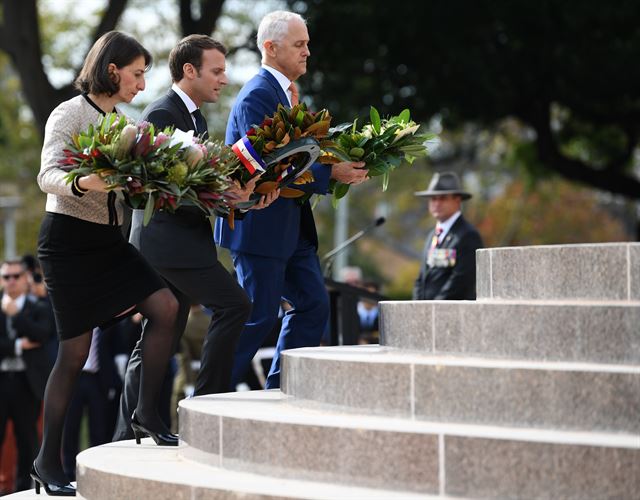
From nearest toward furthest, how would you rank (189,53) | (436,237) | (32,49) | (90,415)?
(189,53) < (436,237) < (90,415) < (32,49)

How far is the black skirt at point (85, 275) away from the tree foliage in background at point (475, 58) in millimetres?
15169

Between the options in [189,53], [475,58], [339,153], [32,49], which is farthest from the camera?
[475,58]

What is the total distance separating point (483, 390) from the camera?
5.86 metres

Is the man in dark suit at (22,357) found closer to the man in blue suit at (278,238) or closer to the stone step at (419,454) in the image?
the man in blue suit at (278,238)

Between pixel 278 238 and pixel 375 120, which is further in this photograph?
pixel 278 238

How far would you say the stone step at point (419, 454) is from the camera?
519 cm

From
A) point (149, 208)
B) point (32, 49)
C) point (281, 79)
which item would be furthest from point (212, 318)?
point (32, 49)

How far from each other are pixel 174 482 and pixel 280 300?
97.2 inches

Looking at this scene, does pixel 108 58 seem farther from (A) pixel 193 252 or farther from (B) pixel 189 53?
(A) pixel 193 252

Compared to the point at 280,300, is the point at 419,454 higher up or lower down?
lower down

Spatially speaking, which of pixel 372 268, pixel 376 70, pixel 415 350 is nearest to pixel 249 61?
pixel 376 70

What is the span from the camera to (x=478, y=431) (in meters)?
5.58

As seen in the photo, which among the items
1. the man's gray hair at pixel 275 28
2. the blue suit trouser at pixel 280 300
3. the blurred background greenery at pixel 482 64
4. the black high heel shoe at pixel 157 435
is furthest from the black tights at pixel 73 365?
the blurred background greenery at pixel 482 64

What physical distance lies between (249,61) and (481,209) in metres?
33.5
